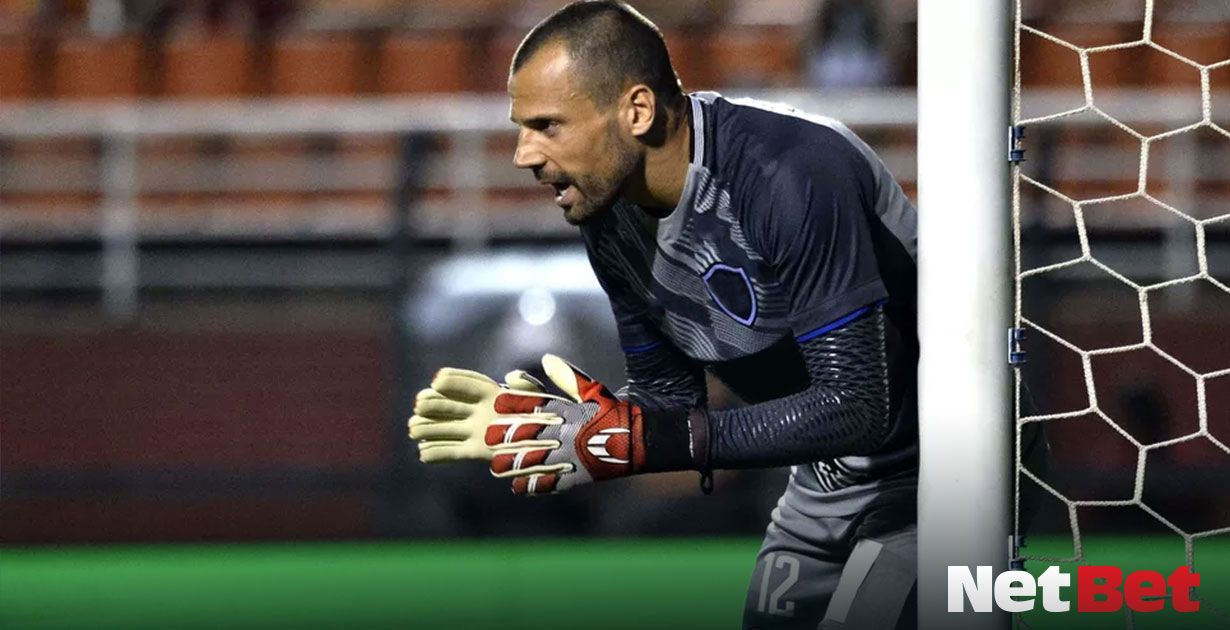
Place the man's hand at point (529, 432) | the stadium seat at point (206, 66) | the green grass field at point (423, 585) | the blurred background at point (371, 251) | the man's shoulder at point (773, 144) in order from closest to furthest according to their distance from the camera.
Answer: the man's hand at point (529, 432) → the man's shoulder at point (773, 144) → the green grass field at point (423, 585) → the blurred background at point (371, 251) → the stadium seat at point (206, 66)

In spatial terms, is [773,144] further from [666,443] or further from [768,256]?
[666,443]

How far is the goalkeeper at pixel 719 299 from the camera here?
317 centimetres

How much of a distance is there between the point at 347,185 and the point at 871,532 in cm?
788

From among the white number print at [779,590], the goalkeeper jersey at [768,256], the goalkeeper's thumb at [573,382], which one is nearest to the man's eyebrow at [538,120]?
the goalkeeper jersey at [768,256]

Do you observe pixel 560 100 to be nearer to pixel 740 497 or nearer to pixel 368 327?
pixel 740 497

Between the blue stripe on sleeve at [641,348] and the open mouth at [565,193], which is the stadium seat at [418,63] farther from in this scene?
the open mouth at [565,193]

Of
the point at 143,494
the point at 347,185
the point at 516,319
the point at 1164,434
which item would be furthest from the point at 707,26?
the point at 143,494

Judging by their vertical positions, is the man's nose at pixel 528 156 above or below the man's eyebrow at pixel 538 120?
below

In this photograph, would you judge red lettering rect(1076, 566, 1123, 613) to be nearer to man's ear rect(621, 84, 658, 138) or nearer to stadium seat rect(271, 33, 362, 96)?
man's ear rect(621, 84, 658, 138)

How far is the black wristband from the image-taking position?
3162 millimetres

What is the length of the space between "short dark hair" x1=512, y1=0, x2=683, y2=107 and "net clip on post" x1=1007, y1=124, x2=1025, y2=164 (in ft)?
2.11

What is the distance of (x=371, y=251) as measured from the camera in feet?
33.6

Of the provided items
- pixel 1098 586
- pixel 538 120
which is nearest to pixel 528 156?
pixel 538 120

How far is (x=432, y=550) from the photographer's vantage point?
861cm
